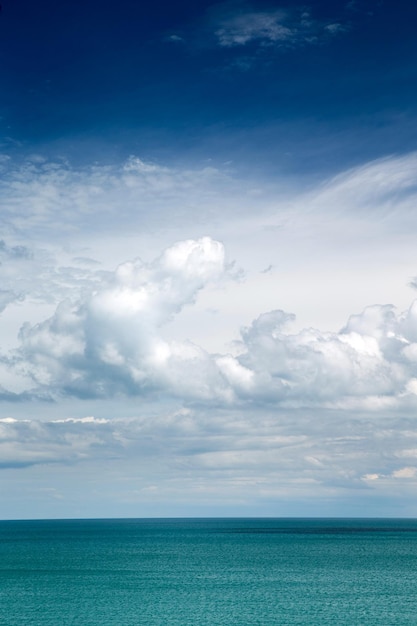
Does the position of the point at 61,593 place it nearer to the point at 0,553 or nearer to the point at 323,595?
the point at 323,595

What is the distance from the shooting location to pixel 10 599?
→ 91875mm

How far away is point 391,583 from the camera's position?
357ft

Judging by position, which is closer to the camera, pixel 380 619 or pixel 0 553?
pixel 380 619

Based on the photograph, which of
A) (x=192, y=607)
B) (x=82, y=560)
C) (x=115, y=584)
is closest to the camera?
(x=192, y=607)

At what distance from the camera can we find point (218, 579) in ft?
363

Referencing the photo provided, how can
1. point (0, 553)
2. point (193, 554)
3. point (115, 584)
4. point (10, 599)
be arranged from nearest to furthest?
point (10, 599), point (115, 584), point (193, 554), point (0, 553)

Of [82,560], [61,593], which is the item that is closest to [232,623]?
[61,593]

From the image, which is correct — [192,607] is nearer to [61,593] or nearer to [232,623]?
[232,623]

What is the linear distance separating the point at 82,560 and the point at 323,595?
7262cm

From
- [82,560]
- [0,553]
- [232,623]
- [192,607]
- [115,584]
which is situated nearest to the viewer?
[232,623]

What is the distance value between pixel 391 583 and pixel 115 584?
135ft

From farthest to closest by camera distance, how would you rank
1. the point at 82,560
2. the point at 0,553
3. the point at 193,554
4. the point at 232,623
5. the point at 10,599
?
the point at 0,553
the point at 193,554
the point at 82,560
the point at 10,599
the point at 232,623

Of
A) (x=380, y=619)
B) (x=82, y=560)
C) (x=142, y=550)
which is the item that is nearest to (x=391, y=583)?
(x=380, y=619)

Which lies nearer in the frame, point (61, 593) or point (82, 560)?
point (61, 593)
